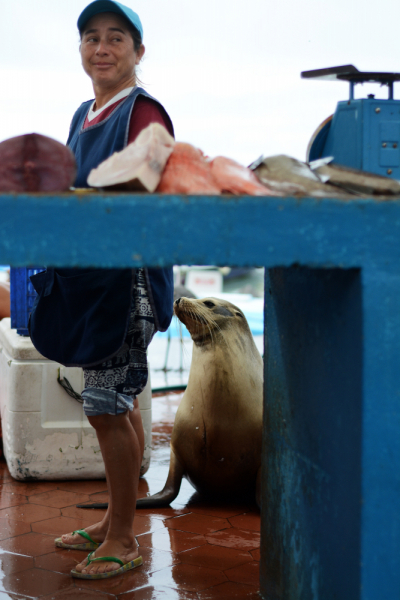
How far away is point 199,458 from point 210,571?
0.76m

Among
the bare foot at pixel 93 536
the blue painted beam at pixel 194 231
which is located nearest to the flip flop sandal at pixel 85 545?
the bare foot at pixel 93 536

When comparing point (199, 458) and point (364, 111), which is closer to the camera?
point (364, 111)

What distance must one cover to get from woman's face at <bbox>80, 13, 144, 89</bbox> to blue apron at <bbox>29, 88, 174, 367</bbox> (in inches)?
4.7

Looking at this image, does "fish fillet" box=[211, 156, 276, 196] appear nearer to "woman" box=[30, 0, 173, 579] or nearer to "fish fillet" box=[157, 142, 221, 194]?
"fish fillet" box=[157, 142, 221, 194]

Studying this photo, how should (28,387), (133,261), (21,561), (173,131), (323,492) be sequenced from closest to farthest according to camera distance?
(133,261), (323,492), (173,131), (21,561), (28,387)

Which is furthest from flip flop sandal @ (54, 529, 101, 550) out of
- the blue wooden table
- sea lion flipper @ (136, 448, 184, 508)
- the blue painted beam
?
the blue painted beam

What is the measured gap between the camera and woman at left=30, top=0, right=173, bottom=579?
206cm

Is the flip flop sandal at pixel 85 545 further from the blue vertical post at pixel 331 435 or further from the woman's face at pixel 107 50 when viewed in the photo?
the woman's face at pixel 107 50

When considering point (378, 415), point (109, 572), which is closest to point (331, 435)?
point (378, 415)

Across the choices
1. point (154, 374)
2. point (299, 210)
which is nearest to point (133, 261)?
point (299, 210)

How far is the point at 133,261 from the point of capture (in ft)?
4.10

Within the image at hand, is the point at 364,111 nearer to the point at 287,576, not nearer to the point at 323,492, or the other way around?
the point at 323,492

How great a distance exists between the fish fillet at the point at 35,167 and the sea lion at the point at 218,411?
1546 mm

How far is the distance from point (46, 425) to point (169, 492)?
0.77m
